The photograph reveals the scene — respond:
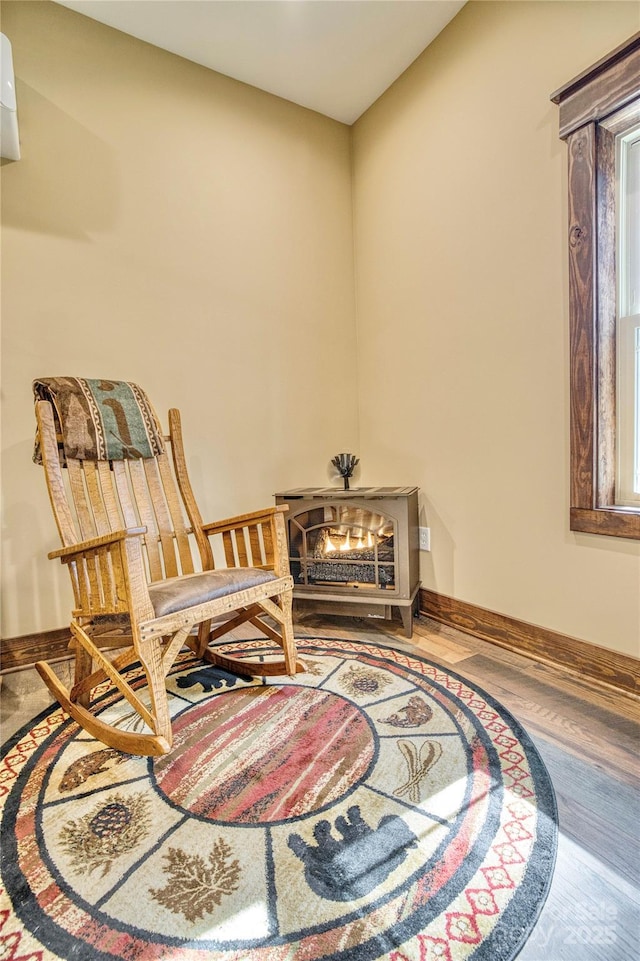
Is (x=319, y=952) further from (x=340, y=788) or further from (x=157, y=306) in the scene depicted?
(x=157, y=306)

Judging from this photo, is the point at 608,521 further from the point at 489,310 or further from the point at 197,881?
the point at 197,881

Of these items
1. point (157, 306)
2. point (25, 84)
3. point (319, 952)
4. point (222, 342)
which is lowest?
point (319, 952)

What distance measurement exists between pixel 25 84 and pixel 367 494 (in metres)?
2.31

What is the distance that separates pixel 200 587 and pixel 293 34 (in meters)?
2.59

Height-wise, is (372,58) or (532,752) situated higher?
(372,58)

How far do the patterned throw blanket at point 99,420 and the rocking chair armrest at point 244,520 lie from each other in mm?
402

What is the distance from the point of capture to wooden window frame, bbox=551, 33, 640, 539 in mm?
1613

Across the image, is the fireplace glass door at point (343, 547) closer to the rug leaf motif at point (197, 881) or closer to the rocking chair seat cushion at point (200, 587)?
the rocking chair seat cushion at point (200, 587)

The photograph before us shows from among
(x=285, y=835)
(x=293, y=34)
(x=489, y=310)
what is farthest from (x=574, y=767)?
(x=293, y=34)

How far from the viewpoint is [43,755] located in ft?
4.51

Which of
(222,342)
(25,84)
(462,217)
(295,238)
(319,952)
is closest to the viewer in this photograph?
(319,952)

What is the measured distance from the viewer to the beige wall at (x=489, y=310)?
68.4 inches

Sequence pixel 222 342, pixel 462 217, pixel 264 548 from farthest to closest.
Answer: pixel 222 342 → pixel 462 217 → pixel 264 548

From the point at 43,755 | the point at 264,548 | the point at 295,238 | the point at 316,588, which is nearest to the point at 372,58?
the point at 295,238
